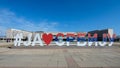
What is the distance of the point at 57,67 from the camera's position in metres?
11.8

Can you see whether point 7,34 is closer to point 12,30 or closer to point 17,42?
point 12,30

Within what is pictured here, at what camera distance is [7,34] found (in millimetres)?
119688

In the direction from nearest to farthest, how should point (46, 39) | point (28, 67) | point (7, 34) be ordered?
point (28, 67)
point (46, 39)
point (7, 34)

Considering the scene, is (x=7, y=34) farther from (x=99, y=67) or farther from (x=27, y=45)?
(x=99, y=67)

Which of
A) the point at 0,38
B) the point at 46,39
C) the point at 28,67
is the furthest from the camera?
the point at 0,38

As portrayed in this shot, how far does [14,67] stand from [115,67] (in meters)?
7.83

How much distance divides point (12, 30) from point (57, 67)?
115 meters

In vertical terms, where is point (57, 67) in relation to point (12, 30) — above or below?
below

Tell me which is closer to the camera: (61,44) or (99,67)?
(99,67)

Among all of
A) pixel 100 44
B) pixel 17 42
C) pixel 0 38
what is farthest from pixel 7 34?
pixel 100 44

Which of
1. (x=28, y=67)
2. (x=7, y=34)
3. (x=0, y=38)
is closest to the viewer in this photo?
(x=28, y=67)

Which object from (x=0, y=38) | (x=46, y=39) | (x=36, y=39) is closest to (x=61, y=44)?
(x=46, y=39)

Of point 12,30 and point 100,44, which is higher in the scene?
point 12,30

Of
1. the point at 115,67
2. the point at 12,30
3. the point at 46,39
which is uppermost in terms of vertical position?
the point at 12,30
